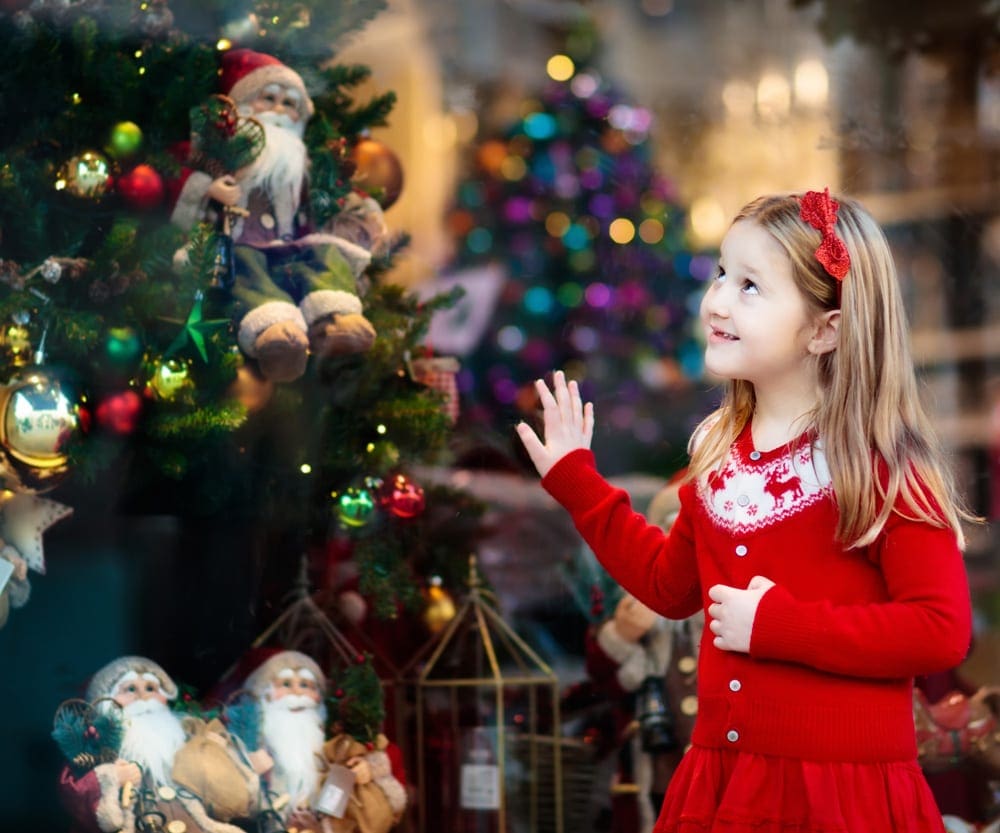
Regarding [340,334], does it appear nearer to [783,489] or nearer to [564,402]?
[564,402]

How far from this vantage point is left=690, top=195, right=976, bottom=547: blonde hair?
139 cm

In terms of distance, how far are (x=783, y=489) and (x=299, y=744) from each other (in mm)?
819

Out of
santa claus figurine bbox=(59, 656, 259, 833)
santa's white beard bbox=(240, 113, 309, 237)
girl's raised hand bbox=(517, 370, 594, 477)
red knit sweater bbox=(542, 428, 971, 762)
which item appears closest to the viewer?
red knit sweater bbox=(542, 428, 971, 762)

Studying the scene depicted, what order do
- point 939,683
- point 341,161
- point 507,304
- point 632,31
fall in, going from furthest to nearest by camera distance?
point 632,31 < point 507,304 < point 939,683 < point 341,161

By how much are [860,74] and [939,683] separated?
5.33ft

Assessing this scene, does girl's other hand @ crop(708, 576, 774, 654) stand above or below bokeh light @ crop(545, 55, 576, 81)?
below

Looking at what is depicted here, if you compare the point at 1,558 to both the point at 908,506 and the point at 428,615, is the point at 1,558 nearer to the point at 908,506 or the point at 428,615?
the point at 428,615

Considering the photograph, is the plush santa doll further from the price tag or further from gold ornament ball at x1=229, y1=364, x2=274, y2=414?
gold ornament ball at x1=229, y1=364, x2=274, y2=414

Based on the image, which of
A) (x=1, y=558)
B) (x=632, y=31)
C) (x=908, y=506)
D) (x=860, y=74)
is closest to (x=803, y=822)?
(x=908, y=506)

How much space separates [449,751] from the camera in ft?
7.16

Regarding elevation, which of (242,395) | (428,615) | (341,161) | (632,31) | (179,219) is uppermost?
(632,31)

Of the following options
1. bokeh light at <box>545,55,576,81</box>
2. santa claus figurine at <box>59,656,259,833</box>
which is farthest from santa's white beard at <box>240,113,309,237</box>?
bokeh light at <box>545,55,576,81</box>

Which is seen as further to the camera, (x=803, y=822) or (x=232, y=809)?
(x=232, y=809)

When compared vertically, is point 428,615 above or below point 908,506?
below
